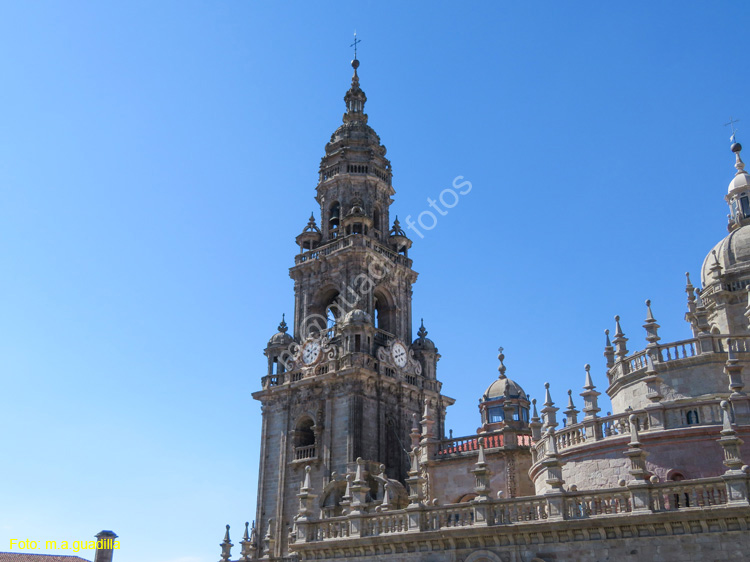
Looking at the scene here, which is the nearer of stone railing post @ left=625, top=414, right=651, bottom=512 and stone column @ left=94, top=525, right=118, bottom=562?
stone railing post @ left=625, top=414, right=651, bottom=512

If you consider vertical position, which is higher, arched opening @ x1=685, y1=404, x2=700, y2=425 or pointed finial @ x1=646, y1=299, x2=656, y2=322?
pointed finial @ x1=646, y1=299, x2=656, y2=322

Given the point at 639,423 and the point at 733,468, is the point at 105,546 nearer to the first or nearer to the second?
the point at 639,423

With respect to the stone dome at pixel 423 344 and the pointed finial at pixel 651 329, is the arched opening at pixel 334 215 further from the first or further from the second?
the pointed finial at pixel 651 329

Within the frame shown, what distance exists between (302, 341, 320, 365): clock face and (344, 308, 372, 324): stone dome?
286 cm

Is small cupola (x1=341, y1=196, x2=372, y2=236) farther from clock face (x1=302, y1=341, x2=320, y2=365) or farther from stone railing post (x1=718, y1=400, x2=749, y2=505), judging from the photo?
stone railing post (x1=718, y1=400, x2=749, y2=505)

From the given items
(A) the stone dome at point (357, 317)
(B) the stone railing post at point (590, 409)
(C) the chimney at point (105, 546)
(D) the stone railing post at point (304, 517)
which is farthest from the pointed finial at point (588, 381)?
(C) the chimney at point (105, 546)

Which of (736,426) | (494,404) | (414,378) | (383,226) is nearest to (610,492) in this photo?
(736,426)

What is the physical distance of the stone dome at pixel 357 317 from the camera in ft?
161

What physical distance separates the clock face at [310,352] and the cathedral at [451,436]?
160 mm

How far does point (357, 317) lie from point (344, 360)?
2931 millimetres

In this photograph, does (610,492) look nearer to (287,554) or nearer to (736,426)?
(736,426)

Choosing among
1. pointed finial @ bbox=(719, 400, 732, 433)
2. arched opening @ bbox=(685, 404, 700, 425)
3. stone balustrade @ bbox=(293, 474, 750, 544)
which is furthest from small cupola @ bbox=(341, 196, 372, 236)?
pointed finial @ bbox=(719, 400, 732, 433)

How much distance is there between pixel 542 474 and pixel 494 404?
53.5 feet

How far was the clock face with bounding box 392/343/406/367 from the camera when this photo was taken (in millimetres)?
51875
